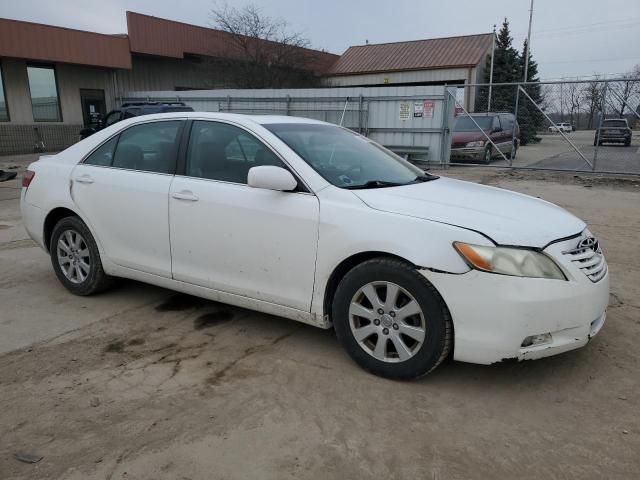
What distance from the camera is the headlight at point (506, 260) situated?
281 centimetres

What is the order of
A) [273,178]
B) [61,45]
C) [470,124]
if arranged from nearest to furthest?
[273,178] → [470,124] → [61,45]

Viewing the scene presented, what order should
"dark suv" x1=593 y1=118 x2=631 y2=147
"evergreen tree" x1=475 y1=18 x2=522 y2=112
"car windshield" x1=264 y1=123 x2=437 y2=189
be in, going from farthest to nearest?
"evergreen tree" x1=475 y1=18 x2=522 y2=112
"dark suv" x1=593 y1=118 x2=631 y2=147
"car windshield" x1=264 y1=123 x2=437 y2=189

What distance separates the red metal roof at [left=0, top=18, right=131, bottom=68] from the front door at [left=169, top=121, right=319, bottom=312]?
62.2 feet

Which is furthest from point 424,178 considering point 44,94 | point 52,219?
point 44,94

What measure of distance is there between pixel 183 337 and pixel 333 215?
1.51m

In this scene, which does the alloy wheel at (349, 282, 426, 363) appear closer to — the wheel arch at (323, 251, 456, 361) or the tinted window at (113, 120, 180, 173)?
the wheel arch at (323, 251, 456, 361)

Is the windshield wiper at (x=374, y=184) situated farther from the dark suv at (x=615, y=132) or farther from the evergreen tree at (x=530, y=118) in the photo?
the evergreen tree at (x=530, y=118)

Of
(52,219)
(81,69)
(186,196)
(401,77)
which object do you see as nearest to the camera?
(186,196)

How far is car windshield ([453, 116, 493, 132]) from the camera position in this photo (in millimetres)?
16625

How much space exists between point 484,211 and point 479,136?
46.0 feet

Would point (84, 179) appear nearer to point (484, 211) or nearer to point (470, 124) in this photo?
point (484, 211)

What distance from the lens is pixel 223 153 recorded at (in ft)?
12.6

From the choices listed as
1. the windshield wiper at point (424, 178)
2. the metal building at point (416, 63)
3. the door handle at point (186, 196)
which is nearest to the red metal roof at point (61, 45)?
the metal building at point (416, 63)

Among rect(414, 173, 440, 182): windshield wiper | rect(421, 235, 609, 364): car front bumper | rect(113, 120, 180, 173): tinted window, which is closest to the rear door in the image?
rect(113, 120, 180, 173): tinted window
